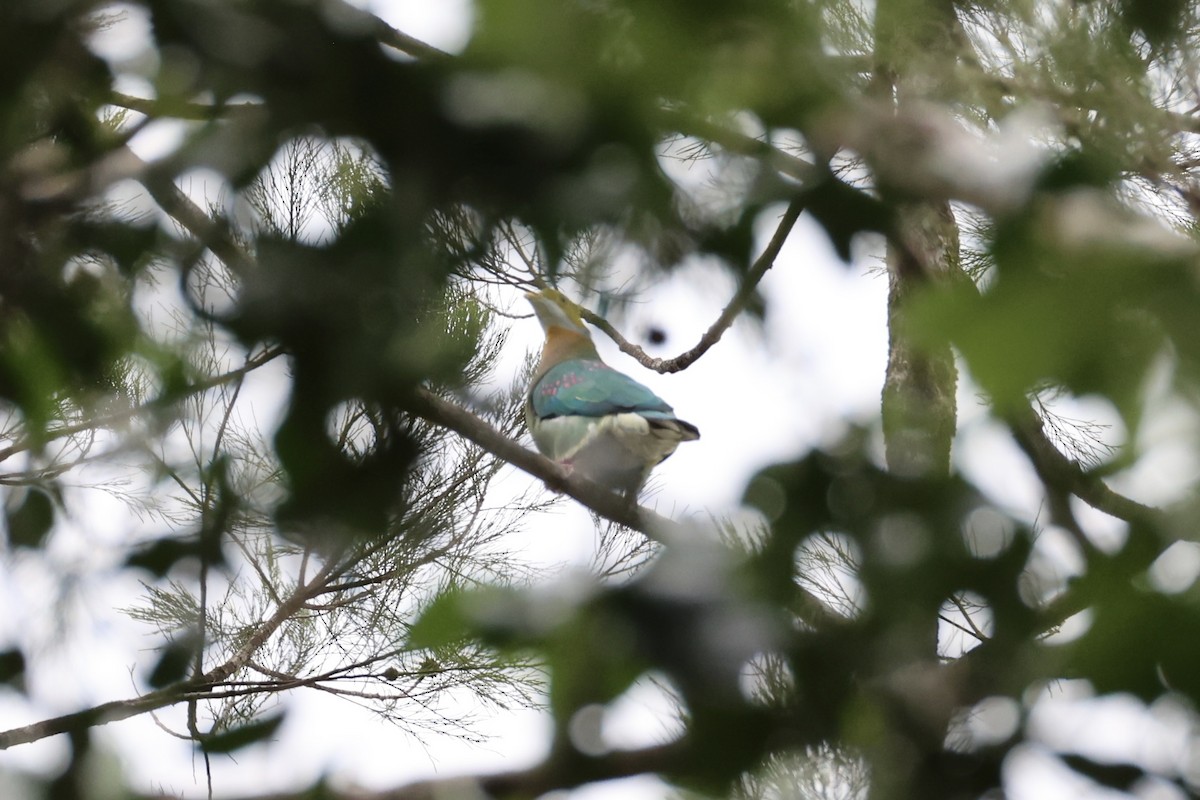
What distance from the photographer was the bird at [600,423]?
303 centimetres

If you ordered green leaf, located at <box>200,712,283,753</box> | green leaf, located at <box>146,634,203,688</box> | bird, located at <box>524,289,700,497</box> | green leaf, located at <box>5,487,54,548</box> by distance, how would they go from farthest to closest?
bird, located at <box>524,289,700,497</box>
green leaf, located at <box>5,487,54,548</box>
green leaf, located at <box>146,634,203,688</box>
green leaf, located at <box>200,712,283,753</box>

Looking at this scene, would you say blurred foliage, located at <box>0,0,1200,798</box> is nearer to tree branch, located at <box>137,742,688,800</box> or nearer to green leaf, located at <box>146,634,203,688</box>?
tree branch, located at <box>137,742,688,800</box>

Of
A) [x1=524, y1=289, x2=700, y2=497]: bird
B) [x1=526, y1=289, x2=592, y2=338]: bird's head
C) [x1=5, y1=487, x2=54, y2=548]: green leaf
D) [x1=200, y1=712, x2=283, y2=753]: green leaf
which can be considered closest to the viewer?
[x1=200, y1=712, x2=283, y2=753]: green leaf

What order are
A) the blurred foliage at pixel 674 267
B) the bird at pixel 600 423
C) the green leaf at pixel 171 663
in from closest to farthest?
the blurred foliage at pixel 674 267, the green leaf at pixel 171 663, the bird at pixel 600 423

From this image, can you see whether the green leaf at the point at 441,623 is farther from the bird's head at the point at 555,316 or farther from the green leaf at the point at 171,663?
the bird's head at the point at 555,316

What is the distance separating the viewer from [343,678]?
11.1ft

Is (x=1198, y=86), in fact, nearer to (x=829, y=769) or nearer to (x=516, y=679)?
(x=829, y=769)

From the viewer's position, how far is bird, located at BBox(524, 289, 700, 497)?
3027mm

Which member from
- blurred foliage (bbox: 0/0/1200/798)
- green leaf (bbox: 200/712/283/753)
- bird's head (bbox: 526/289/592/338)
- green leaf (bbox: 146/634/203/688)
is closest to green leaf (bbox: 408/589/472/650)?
blurred foliage (bbox: 0/0/1200/798)

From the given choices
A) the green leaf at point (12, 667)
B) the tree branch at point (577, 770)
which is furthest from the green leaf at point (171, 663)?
the tree branch at point (577, 770)

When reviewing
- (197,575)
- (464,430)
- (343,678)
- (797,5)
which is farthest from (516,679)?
(797,5)

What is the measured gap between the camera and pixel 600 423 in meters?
3.15

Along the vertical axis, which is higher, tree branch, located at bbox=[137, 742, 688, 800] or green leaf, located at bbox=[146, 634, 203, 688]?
tree branch, located at bbox=[137, 742, 688, 800]

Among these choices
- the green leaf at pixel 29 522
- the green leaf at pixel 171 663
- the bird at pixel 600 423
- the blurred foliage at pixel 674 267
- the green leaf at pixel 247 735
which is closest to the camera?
the blurred foliage at pixel 674 267
